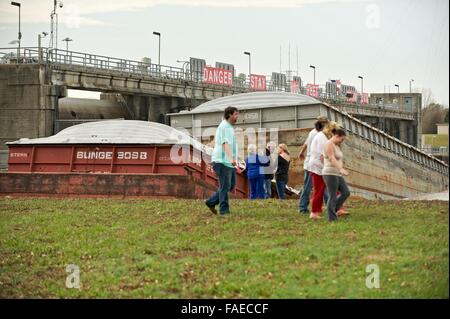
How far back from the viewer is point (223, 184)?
12.9 meters

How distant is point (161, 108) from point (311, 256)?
48.2 meters

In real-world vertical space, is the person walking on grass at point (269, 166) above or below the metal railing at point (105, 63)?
Result: below

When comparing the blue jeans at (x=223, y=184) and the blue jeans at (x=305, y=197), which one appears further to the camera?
the blue jeans at (x=305, y=197)

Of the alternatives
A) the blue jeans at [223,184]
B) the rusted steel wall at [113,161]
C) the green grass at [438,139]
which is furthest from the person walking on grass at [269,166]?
the green grass at [438,139]

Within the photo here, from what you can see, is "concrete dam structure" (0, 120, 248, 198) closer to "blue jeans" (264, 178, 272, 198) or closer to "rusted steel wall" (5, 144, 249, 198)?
"rusted steel wall" (5, 144, 249, 198)

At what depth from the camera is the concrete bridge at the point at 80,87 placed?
42.7 metres

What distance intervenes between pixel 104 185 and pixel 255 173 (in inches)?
158

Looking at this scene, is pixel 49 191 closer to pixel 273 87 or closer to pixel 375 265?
pixel 375 265

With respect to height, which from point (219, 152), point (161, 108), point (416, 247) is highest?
point (161, 108)

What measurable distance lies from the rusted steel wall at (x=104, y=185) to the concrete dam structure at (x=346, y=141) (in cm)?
713

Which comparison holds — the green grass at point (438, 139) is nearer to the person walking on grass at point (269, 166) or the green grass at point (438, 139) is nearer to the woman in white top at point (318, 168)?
the woman in white top at point (318, 168)

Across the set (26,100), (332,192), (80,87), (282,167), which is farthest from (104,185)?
(80,87)

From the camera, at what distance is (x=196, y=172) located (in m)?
20.7

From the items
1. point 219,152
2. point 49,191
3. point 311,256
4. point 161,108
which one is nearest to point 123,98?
point 161,108
